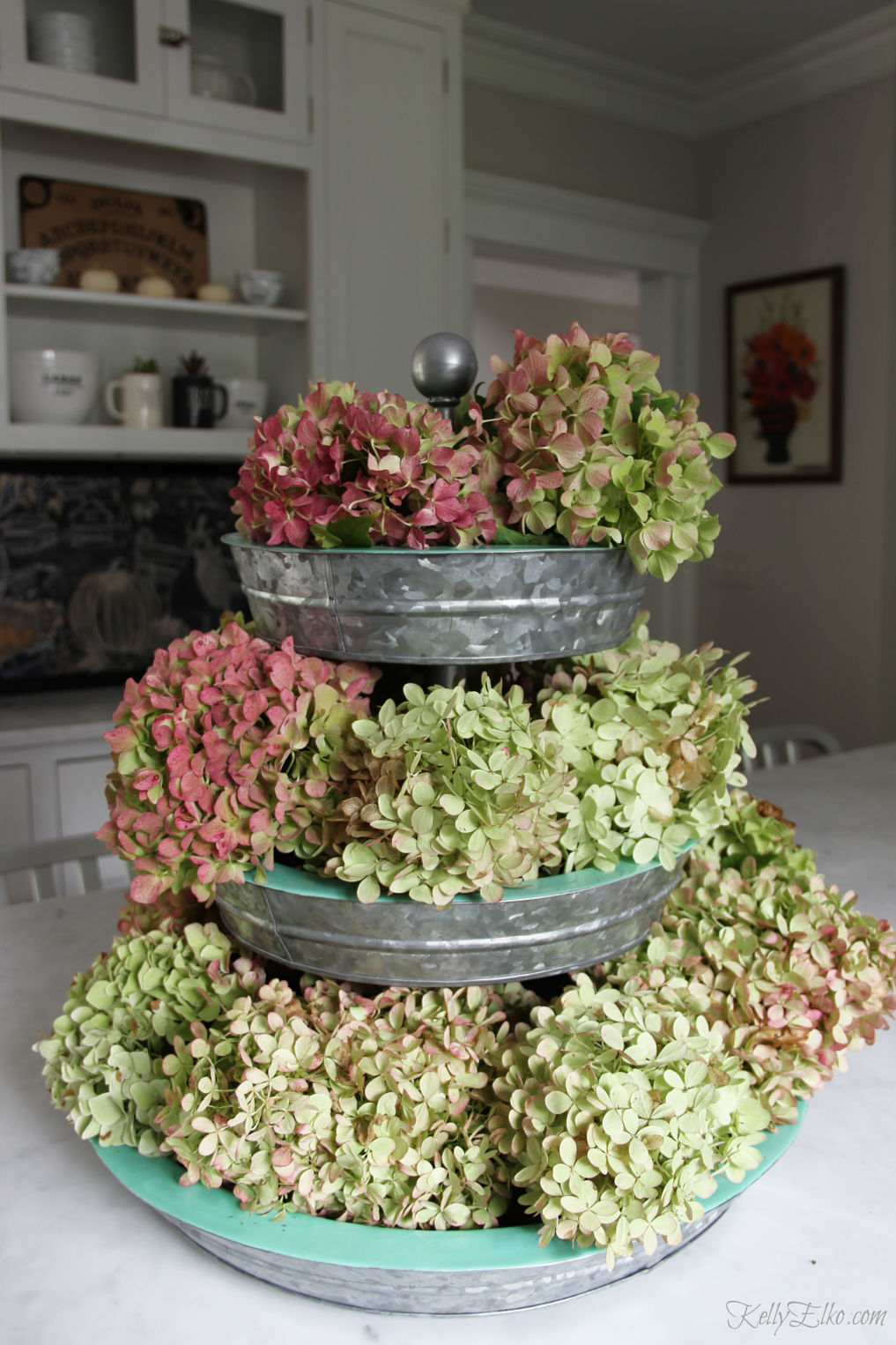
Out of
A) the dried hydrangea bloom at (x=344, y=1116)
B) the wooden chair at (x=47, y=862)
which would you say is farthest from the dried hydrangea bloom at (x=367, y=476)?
the wooden chair at (x=47, y=862)

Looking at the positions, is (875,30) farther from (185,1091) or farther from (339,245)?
(185,1091)

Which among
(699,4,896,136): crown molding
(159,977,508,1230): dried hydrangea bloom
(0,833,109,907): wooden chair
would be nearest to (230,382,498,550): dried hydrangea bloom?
(159,977,508,1230): dried hydrangea bloom

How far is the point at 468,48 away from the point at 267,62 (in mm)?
984

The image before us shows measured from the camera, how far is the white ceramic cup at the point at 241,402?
2.59 meters

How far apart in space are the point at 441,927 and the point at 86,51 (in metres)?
2.31

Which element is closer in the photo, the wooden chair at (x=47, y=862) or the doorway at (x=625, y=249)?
the wooden chair at (x=47, y=862)

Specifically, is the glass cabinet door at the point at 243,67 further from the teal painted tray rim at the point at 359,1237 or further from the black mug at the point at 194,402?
the teal painted tray rim at the point at 359,1237

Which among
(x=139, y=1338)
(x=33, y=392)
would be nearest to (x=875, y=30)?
(x=33, y=392)

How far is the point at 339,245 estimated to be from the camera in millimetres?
2584

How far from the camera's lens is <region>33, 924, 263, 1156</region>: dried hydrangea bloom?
639 mm

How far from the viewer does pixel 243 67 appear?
7.96ft

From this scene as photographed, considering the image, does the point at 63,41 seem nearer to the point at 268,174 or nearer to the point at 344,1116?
the point at 268,174

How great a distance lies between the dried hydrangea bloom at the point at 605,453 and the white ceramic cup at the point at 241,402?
210cm

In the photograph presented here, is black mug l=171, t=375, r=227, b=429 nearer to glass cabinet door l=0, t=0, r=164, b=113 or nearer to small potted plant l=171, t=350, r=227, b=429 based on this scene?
small potted plant l=171, t=350, r=227, b=429
